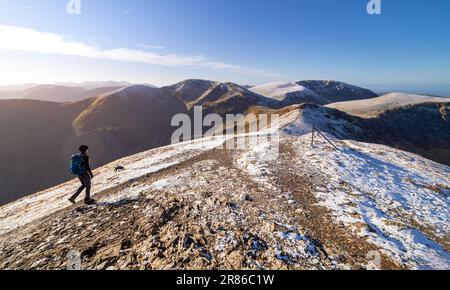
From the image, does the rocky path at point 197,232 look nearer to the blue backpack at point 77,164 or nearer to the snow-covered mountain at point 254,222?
the snow-covered mountain at point 254,222

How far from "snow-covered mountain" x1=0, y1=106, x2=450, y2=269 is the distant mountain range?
30.1 metres

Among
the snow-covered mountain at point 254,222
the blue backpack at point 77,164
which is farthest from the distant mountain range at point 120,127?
the blue backpack at point 77,164

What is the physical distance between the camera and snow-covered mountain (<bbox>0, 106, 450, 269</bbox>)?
25.3 ft

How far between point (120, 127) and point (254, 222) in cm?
9004

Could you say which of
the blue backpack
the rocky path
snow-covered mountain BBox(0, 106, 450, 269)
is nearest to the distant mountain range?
snow-covered mountain BBox(0, 106, 450, 269)

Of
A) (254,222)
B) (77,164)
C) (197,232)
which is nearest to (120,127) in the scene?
(77,164)

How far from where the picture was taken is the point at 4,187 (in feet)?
199

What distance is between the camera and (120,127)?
88.8 meters

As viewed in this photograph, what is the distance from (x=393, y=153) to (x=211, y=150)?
18377mm

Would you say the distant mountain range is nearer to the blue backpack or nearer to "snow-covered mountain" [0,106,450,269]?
"snow-covered mountain" [0,106,450,269]

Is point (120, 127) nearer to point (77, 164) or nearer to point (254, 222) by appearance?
point (77, 164)

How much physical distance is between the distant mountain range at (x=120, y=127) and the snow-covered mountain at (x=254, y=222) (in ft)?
98.8
